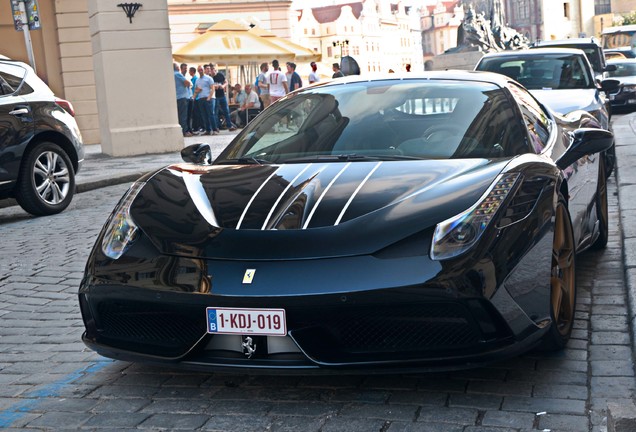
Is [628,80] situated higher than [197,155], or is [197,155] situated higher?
[197,155]

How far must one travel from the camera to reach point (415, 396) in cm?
386

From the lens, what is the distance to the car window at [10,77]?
10.2 meters

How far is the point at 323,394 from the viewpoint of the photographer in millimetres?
3936

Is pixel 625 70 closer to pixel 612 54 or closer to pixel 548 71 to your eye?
pixel 612 54

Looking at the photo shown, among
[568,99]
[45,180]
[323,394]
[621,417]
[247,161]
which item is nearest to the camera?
[621,417]

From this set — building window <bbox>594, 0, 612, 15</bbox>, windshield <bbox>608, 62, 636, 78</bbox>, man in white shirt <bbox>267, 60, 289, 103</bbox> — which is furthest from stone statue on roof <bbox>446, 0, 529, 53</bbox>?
building window <bbox>594, 0, 612, 15</bbox>

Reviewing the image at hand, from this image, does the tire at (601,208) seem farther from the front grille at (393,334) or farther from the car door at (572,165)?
the front grille at (393,334)

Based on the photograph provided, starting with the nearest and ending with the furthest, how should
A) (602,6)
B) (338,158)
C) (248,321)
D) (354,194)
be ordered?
(248,321) < (354,194) < (338,158) < (602,6)

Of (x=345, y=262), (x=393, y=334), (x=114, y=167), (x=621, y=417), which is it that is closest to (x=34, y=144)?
(x=114, y=167)

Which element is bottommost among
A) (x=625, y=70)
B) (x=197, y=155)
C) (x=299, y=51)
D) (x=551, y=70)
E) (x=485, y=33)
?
(x=625, y=70)

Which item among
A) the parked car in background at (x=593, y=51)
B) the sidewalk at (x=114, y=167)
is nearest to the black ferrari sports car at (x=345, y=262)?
the sidewalk at (x=114, y=167)

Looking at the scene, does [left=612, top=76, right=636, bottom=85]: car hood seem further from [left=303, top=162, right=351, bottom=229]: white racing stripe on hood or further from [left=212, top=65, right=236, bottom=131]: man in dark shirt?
[left=303, top=162, right=351, bottom=229]: white racing stripe on hood

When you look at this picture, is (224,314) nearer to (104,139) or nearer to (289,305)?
(289,305)

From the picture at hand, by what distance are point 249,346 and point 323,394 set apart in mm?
381
